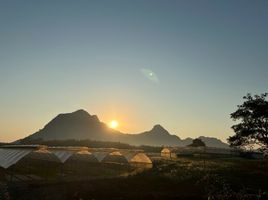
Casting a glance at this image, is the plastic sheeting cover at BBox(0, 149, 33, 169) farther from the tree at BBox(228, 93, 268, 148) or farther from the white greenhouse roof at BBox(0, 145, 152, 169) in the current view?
the tree at BBox(228, 93, 268, 148)

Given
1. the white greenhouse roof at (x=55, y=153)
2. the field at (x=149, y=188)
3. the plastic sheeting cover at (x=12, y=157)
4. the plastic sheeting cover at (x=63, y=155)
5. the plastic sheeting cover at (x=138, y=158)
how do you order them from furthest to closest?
the plastic sheeting cover at (x=138, y=158), the plastic sheeting cover at (x=63, y=155), the white greenhouse roof at (x=55, y=153), the plastic sheeting cover at (x=12, y=157), the field at (x=149, y=188)

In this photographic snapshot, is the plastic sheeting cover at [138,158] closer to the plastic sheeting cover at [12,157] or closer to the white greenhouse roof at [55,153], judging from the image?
the white greenhouse roof at [55,153]

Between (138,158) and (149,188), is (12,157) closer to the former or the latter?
(149,188)

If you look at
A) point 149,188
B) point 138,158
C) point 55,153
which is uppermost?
point 55,153

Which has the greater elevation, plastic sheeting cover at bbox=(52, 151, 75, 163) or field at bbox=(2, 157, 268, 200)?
plastic sheeting cover at bbox=(52, 151, 75, 163)

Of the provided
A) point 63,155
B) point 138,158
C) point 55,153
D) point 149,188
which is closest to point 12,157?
point 63,155

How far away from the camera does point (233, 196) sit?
2717 cm

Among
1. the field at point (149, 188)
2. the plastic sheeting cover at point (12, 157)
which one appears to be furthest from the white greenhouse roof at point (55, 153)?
the field at point (149, 188)

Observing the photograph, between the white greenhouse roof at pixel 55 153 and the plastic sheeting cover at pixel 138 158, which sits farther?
the plastic sheeting cover at pixel 138 158

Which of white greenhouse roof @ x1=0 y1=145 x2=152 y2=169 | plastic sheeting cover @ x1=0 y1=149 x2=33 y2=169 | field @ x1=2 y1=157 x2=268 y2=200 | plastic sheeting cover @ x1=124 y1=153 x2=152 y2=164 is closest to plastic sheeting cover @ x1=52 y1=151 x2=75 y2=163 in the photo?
white greenhouse roof @ x1=0 y1=145 x2=152 y2=169

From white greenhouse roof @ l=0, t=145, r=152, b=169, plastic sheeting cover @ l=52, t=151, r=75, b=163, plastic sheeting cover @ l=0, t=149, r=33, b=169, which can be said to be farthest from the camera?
plastic sheeting cover @ l=52, t=151, r=75, b=163

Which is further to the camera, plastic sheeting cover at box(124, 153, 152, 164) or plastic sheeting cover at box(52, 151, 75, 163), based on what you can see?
plastic sheeting cover at box(124, 153, 152, 164)

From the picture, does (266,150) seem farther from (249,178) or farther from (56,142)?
(56,142)

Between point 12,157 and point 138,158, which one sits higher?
point 12,157
